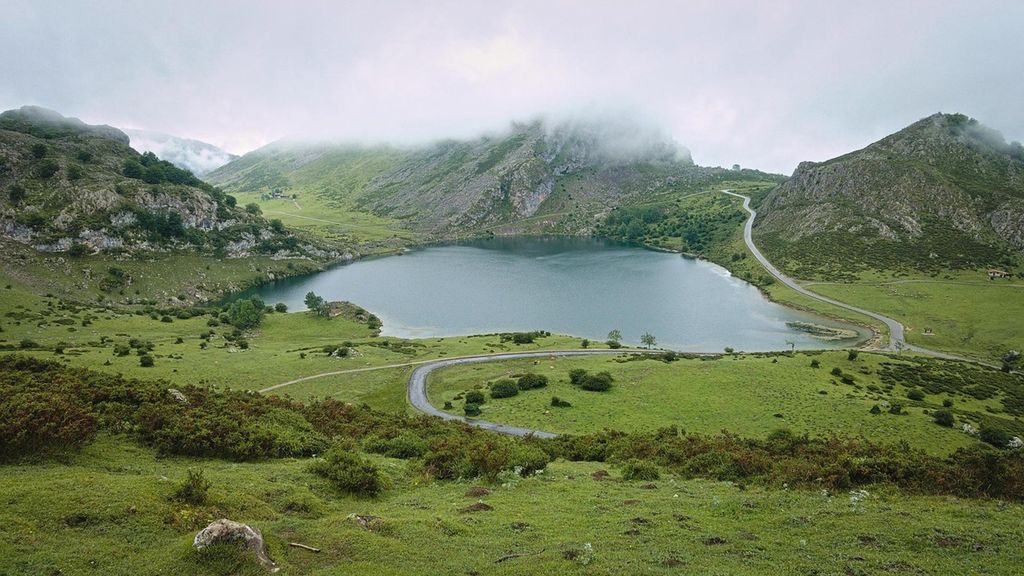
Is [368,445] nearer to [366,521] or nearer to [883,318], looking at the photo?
[366,521]

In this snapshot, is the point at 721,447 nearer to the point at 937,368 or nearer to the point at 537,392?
the point at 537,392

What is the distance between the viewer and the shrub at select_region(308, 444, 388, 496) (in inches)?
1016

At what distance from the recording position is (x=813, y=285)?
545 feet

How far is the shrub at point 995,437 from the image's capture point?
170 ft

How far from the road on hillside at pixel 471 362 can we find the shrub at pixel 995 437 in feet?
151

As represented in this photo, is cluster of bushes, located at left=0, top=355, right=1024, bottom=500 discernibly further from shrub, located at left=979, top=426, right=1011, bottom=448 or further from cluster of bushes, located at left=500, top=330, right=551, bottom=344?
cluster of bushes, located at left=500, top=330, right=551, bottom=344

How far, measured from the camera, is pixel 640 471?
31.9 meters

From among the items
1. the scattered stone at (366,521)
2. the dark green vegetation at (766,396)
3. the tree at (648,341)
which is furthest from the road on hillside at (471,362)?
the scattered stone at (366,521)

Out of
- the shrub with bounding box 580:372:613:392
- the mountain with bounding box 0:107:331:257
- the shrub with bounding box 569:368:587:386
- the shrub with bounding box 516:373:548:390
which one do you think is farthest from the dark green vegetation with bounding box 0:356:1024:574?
the mountain with bounding box 0:107:331:257

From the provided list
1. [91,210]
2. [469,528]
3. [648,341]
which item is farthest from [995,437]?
[91,210]

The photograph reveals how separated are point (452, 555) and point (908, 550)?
53.5 feet

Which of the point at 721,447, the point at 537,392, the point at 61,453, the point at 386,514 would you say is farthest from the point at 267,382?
the point at 721,447

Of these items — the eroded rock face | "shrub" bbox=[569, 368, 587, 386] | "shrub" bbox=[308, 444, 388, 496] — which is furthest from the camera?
"shrub" bbox=[569, 368, 587, 386]

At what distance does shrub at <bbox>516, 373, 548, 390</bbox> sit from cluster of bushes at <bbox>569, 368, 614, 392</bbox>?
13.9ft
